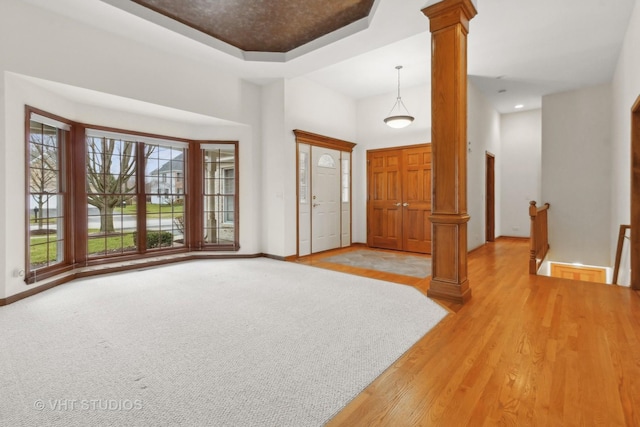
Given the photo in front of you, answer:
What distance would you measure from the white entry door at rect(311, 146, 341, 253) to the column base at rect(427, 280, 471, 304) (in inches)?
120

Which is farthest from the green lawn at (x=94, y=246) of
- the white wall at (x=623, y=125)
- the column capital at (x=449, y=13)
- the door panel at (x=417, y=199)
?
the white wall at (x=623, y=125)

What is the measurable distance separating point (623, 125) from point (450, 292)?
153 inches

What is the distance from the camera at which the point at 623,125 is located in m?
4.51

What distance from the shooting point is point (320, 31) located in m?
4.25

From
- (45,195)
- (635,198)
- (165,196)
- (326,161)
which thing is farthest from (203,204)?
(635,198)

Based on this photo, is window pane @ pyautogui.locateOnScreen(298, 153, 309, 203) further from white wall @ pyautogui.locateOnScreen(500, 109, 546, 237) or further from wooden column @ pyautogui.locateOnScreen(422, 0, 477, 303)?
white wall @ pyautogui.locateOnScreen(500, 109, 546, 237)

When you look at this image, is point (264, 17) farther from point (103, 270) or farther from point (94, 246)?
point (103, 270)

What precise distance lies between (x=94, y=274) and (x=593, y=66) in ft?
27.3

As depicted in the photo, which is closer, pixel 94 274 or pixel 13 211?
pixel 13 211

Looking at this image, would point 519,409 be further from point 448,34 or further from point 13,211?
point 13,211

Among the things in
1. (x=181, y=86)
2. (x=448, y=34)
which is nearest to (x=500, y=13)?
(x=448, y=34)

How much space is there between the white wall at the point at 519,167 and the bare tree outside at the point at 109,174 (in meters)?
8.39

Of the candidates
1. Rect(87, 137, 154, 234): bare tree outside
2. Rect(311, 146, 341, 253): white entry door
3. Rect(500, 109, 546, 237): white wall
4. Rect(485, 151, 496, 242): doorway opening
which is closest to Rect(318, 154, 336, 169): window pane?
Rect(311, 146, 341, 253): white entry door

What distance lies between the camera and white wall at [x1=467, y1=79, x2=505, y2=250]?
587 centimetres
